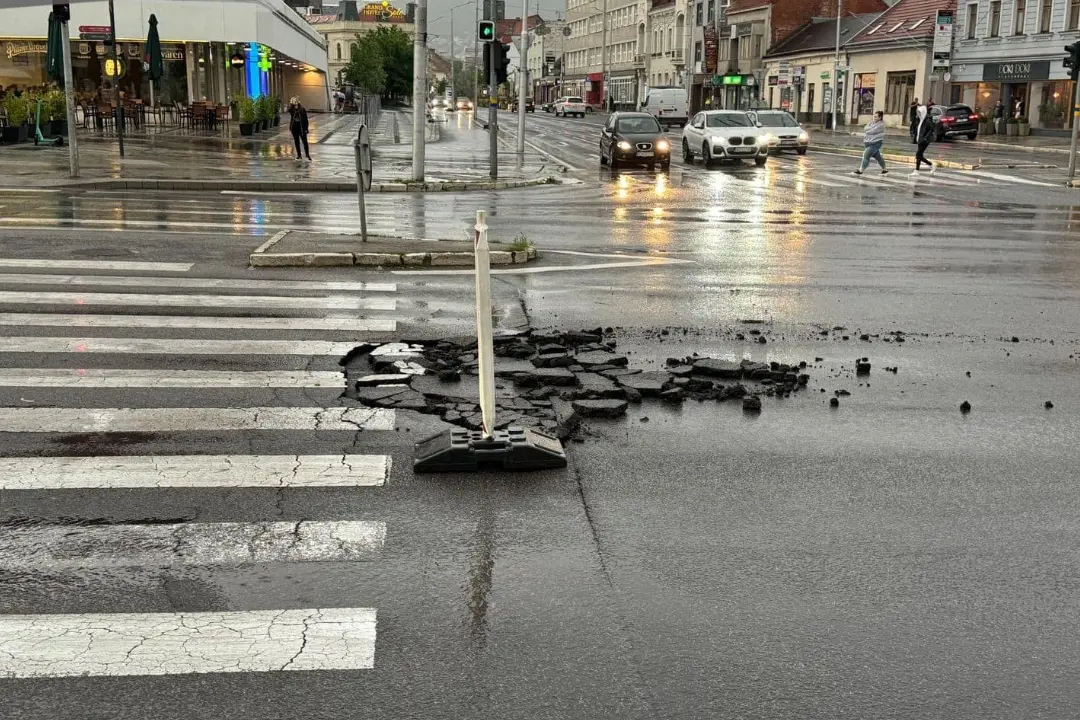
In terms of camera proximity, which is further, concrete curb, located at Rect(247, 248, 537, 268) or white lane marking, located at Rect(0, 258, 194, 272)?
concrete curb, located at Rect(247, 248, 537, 268)

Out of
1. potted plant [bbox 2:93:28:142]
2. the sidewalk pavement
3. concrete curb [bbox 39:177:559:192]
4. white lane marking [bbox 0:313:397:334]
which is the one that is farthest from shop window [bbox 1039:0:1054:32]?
white lane marking [bbox 0:313:397:334]

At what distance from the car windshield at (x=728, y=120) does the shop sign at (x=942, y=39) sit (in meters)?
21.9

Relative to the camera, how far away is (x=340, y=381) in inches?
306

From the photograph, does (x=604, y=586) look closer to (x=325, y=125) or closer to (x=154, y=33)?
(x=154, y=33)

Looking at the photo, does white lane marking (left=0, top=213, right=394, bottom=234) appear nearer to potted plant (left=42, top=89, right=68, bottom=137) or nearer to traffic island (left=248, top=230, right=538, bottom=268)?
traffic island (left=248, top=230, right=538, bottom=268)

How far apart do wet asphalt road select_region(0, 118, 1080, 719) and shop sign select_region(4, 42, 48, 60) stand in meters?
39.8

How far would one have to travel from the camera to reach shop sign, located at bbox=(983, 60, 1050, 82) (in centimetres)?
5481

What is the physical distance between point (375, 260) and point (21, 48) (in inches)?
1567

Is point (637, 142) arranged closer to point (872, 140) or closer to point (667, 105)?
point (872, 140)

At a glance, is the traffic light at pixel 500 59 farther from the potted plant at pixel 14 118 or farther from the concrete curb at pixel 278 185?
the potted plant at pixel 14 118

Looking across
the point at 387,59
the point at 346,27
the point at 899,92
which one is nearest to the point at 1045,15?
the point at 899,92

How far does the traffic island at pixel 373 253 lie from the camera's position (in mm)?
12945

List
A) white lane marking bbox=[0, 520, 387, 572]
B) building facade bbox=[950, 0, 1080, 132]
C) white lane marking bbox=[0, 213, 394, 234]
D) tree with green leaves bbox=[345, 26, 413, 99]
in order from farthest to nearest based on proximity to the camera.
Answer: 1. tree with green leaves bbox=[345, 26, 413, 99]
2. building facade bbox=[950, 0, 1080, 132]
3. white lane marking bbox=[0, 213, 394, 234]
4. white lane marking bbox=[0, 520, 387, 572]

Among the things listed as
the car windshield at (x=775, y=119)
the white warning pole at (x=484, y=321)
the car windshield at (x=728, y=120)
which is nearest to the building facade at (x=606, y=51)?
the car windshield at (x=775, y=119)
